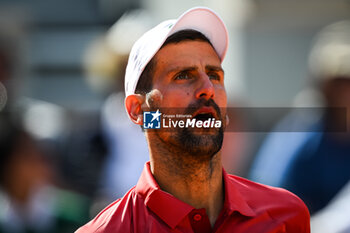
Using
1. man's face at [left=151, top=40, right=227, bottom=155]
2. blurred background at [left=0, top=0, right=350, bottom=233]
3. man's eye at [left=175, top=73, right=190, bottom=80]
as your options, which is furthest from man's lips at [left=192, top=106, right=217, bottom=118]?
blurred background at [left=0, top=0, right=350, bottom=233]

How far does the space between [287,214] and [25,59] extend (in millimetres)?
6769

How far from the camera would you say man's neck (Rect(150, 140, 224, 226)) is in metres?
2.51

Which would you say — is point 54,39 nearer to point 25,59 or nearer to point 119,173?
point 25,59

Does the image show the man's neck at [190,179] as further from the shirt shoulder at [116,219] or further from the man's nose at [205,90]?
the man's nose at [205,90]

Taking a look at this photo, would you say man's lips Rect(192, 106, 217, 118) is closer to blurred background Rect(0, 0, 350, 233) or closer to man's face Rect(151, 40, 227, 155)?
man's face Rect(151, 40, 227, 155)

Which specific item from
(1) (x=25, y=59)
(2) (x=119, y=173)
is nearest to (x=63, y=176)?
(2) (x=119, y=173)

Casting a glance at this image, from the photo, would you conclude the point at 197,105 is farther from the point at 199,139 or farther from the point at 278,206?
the point at 278,206

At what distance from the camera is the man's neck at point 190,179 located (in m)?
2.51

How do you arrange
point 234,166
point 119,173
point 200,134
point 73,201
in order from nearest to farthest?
point 200,134 → point 119,173 → point 73,201 → point 234,166

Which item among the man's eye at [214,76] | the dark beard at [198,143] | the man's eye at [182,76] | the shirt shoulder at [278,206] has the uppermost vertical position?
the man's eye at [182,76]

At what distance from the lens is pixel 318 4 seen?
8.73m

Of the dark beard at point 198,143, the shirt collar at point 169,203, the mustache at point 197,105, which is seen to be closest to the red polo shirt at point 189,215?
the shirt collar at point 169,203

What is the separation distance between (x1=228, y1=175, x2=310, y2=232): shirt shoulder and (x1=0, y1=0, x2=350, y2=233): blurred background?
41cm

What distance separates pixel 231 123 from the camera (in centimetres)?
502
